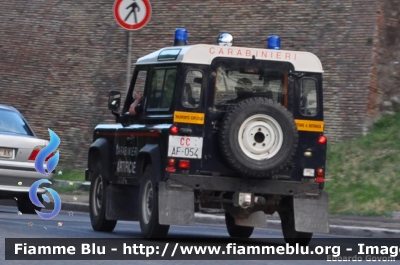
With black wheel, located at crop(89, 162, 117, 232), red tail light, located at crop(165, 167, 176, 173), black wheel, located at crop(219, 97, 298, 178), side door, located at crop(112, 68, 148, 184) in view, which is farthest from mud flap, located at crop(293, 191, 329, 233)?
black wheel, located at crop(89, 162, 117, 232)

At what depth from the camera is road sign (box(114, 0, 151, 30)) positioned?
Result: 1716cm

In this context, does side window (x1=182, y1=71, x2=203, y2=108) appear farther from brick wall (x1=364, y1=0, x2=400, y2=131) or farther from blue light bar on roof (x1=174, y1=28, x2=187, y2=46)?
brick wall (x1=364, y1=0, x2=400, y2=131)

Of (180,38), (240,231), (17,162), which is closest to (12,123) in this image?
(17,162)

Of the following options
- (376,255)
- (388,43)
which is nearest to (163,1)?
(388,43)

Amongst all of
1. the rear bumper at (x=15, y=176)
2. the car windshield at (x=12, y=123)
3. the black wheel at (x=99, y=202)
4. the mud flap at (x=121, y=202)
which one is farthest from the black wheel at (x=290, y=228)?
the car windshield at (x=12, y=123)

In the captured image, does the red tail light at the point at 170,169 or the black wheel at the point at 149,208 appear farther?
the black wheel at the point at 149,208

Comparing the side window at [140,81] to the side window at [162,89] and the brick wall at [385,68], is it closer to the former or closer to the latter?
the side window at [162,89]

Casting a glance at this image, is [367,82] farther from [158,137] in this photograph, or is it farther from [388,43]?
[158,137]

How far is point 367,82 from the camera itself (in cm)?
1964

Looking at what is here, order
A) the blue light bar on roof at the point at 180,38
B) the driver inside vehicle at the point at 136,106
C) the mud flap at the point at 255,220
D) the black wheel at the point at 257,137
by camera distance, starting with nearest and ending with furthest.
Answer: the black wheel at the point at 257,137 < the blue light bar on roof at the point at 180,38 < the driver inside vehicle at the point at 136,106 < the mud flap at the point at 255,220

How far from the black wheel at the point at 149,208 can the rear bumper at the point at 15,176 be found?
3.79 metres

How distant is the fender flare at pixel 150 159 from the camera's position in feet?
38.8

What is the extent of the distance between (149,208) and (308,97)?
2.20m

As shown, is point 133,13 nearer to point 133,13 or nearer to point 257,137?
point 133,13
